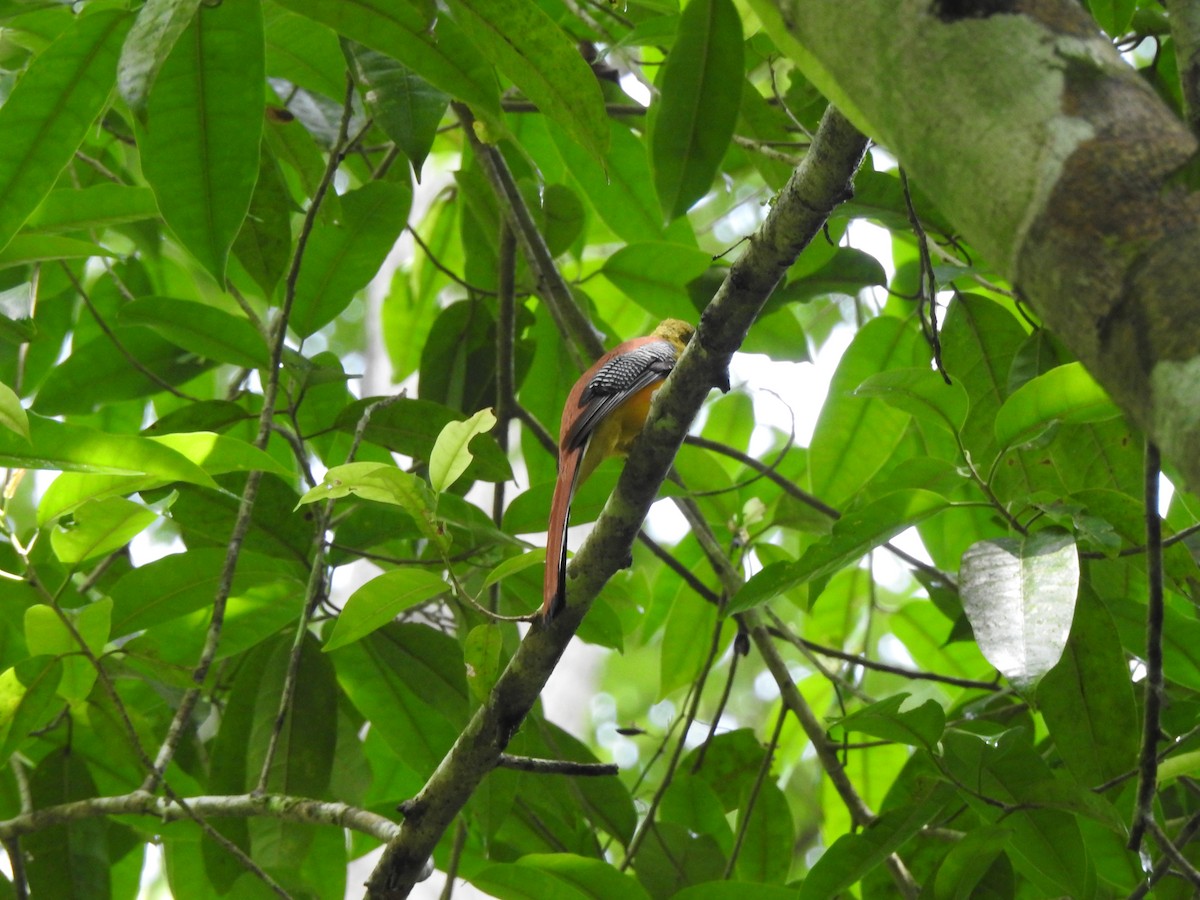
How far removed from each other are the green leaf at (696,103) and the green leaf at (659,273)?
768 millimetres

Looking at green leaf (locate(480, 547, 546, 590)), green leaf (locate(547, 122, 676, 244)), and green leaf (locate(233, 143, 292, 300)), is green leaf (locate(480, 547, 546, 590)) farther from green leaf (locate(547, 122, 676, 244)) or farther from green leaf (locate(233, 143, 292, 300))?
green leaf (locate(547, 122, 676, 244))

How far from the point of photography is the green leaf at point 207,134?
1.52m

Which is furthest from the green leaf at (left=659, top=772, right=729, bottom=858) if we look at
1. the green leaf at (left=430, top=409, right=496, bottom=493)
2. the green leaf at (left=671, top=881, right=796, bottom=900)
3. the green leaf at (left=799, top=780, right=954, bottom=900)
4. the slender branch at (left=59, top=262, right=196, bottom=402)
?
the slender branch at (left=59, top=262, right=196, bottom=402)

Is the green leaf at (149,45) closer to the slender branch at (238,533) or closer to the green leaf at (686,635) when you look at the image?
the slender branch at (238,533)

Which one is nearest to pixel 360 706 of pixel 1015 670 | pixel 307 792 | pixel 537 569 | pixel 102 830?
pixel 307 792

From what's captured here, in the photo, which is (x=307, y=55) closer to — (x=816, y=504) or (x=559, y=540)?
(x=559, y=540)

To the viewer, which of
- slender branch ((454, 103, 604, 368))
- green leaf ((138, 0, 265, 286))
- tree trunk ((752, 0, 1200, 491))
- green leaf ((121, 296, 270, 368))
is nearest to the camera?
tree trunk ((752, 0, 1200, 491))

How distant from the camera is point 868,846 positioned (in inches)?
72.0

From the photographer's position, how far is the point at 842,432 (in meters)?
2.64

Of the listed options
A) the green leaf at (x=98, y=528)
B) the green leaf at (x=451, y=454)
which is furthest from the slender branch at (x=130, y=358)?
the green leaf at (x=451, y=454)

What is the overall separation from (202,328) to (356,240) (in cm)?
40

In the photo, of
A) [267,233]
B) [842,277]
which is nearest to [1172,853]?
[842,277]

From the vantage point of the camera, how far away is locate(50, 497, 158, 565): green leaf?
6.02ft

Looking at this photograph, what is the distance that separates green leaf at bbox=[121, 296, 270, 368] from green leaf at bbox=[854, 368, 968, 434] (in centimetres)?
130
